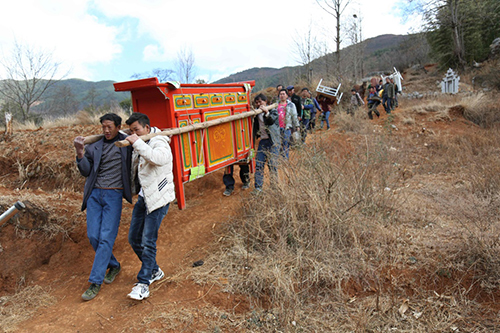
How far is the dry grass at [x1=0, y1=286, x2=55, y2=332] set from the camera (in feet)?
9.91

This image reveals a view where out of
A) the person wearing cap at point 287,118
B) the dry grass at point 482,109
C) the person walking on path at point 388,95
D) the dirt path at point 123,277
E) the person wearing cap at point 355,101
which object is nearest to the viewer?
the dirt path at point 123,277

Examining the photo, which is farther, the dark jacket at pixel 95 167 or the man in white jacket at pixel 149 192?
the dark jacket at pixel 95 167

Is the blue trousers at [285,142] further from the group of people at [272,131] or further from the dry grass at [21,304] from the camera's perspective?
the dry grass at [21,304]

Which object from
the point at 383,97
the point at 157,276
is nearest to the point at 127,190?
the point at 157,276

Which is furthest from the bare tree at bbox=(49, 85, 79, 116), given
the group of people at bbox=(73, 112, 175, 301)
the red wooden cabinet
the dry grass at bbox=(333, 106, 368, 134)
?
the group of people at bbox=(73, 112, 175, 301)

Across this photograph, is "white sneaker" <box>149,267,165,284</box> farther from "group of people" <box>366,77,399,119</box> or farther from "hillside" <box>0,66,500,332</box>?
"group of people" <box>366,77,399,119</box>

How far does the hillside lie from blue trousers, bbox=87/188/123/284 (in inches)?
13.4

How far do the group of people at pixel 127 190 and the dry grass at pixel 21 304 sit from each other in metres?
0.51

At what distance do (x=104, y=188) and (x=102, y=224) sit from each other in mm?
369

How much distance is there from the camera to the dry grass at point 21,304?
3021 millimetres

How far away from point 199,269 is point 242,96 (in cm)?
338

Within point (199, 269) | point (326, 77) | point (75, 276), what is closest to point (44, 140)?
point (75, 276)

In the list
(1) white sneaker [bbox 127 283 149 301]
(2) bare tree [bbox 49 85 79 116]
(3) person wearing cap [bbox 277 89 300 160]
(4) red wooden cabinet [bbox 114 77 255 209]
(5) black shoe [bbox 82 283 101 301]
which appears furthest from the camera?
(2) bare tree [bbox 49 85 79 116]

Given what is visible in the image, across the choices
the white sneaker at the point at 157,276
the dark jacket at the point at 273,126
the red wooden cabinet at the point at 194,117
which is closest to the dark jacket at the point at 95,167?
the white sneaker at the point at 157,276
